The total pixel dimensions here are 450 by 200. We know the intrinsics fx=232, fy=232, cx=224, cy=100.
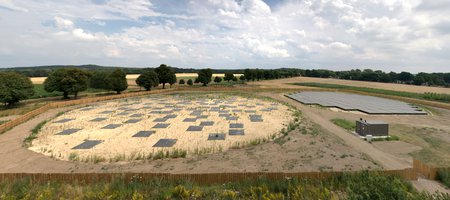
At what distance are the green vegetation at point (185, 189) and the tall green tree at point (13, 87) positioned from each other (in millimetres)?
41306

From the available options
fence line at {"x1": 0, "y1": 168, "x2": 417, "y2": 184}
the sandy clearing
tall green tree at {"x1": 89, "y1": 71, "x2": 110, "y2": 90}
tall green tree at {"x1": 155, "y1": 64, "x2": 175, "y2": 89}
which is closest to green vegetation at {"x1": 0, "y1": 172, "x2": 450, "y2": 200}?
fence line at {"x1": 0, "y1": 168, "x2": 417, "y2": 184}

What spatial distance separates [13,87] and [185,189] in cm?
4929

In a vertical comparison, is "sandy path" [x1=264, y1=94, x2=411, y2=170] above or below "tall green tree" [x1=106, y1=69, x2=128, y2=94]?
below

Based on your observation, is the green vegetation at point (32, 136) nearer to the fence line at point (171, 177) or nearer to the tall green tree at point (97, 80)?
the fence line at point (171, 177)

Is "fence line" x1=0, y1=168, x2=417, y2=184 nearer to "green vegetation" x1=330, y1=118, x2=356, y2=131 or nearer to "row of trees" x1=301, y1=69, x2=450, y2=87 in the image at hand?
"green vegetation" x1=330, y1=118, x2=356, y2=131

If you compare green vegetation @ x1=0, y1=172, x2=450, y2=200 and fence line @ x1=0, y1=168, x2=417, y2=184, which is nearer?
green vegetation @ x1=0, y1=172, x2=450, y2=200

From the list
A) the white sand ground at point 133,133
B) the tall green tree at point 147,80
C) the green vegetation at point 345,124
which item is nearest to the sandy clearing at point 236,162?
the white sand ground at point 133,133

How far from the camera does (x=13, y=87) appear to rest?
41938mm

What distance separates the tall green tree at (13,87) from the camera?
40594 mm

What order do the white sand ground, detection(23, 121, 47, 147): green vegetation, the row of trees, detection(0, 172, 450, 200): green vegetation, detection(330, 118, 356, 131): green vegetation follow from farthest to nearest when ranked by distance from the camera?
the row of trees
detection(330, 118, 356, 131): green vegetation
detection(23, 121, 47, 147): green vegetation
the white sand ground
detection(0, 172, 450, 200): green vegetation

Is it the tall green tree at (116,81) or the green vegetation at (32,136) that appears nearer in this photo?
the green vegetation at (32,136)

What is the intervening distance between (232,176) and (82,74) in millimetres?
56077

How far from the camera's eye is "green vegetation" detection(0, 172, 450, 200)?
8.97 metres

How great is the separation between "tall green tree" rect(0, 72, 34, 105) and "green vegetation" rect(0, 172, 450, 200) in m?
41.3
